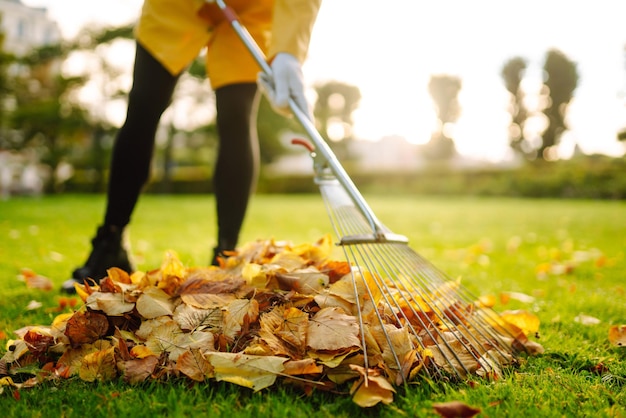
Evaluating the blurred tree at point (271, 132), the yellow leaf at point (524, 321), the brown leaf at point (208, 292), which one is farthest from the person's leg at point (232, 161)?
the blurred tree at point (271, 132)

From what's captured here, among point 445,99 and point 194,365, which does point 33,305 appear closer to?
point 194,365

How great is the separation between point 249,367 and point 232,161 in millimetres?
→ 1167

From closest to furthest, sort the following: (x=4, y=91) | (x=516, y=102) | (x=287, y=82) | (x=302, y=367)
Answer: (x=302, y=367) → (x=287, y=82) → (x=4, y=91) → (x=516, y=102)

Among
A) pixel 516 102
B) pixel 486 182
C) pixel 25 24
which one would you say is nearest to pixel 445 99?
pixel 516 102

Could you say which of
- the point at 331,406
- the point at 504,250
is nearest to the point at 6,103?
the point at 504,250

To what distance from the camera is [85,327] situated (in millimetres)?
1281

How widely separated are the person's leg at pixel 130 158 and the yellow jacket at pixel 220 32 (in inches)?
3.1

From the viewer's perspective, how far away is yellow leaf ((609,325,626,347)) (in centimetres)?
147

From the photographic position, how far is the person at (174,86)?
1910 millimetres

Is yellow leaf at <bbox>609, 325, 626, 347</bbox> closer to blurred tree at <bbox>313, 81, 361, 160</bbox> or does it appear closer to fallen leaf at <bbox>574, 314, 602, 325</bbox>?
fallen leaf at <bbox>574, 314, 602, 325</bbox>

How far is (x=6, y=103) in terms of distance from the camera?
2030 centimetres

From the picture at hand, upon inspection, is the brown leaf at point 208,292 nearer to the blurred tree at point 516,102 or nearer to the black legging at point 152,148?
the black legging at point 152,148

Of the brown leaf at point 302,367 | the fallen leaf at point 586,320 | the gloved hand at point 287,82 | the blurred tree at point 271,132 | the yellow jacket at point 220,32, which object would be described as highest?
the blurred tree at point 271,132

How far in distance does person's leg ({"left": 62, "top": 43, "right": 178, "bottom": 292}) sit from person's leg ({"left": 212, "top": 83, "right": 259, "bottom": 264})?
0.24 meters
